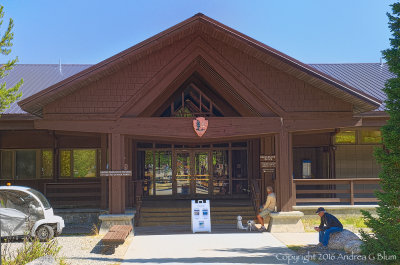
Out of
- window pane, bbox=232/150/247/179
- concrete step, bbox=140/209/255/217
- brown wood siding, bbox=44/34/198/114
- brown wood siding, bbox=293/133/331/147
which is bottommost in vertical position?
concrete step, bbox=140/209/255/217

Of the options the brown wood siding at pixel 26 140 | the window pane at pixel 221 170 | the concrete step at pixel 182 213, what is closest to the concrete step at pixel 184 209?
the concrete step at pixel 182 213

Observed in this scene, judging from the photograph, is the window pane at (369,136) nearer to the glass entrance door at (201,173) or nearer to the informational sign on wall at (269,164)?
the informational sign on wall at (269,164)

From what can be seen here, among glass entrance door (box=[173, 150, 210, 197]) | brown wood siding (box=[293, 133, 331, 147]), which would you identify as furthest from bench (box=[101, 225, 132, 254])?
brown wood siding (box=[293, 133, 331, 147])

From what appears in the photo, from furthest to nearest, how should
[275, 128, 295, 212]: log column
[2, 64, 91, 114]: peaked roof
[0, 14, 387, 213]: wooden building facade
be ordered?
[2, 64, 91, 114]: peaked roof
[275, 128, 295, 212]: log column
[0, 14, 387, 213]: wooden building facade

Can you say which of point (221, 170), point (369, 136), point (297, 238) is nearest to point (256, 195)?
point (297, 238)

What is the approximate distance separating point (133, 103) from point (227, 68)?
313cm

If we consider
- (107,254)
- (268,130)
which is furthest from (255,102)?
(107,254)

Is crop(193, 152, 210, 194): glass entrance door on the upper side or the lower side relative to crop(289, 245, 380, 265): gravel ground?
upper

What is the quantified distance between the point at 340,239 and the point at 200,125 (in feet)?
17.1

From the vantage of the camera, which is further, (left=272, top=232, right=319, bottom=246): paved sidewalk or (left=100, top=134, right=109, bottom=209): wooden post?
(left=100, top=134, right=109, bottom=209): wooden post

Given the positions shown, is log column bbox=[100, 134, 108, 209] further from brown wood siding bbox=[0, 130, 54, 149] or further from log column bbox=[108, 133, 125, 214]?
brown wood siding bbox=[0, 130, 54, 149]

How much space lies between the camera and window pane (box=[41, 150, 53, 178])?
1866 centimetres

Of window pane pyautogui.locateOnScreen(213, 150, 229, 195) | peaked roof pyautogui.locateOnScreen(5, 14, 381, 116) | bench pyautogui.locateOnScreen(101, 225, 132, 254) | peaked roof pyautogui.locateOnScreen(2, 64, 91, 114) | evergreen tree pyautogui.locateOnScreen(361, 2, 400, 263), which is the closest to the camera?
evergreen tree pyautogui.locateOnScreen(361, 2, 400, 263)

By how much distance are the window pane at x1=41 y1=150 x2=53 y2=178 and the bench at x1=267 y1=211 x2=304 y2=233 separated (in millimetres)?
10395
